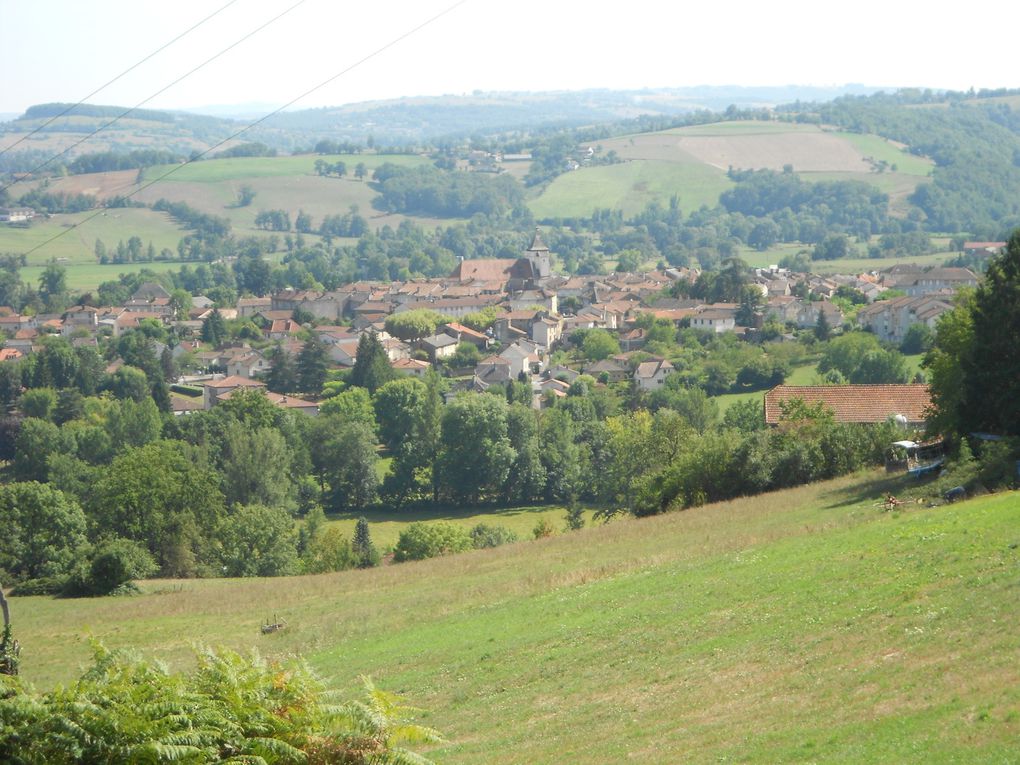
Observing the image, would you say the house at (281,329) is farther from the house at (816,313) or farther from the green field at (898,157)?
the green field at (898,157)

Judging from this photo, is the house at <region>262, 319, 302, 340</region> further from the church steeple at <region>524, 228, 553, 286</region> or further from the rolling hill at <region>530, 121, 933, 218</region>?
the rolling hill at <region>530, 121, 933, 218</region>

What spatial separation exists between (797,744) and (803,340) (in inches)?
2562

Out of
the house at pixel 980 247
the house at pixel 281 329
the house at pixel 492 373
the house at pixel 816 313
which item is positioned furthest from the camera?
the house at pixel 980 247

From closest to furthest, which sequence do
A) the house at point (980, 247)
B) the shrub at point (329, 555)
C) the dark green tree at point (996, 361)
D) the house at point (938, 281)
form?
the dark green tree at point (996, 361) → the shrub at point (329, 555) → the house at point (938, 281) → the house at point (980, 247)

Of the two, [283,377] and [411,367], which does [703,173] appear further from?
[283,377]

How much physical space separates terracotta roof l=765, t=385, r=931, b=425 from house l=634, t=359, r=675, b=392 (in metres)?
33.3

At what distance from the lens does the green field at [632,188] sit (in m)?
181

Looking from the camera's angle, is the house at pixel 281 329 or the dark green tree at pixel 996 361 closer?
the dark green tree at pixel 996 361

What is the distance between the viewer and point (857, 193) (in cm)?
16938

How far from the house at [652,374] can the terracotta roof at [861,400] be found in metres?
33.3

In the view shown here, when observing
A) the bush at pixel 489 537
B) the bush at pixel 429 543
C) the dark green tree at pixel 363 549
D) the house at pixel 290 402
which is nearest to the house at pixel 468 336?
the house at pixel 290 402

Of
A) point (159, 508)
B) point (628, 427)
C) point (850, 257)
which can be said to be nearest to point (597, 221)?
point (850, 257)

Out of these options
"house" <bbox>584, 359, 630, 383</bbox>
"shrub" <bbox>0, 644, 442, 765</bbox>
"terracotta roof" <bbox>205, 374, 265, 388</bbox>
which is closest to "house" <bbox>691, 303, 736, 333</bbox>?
"house" <bbox>584, 359, 630, 383</bbox>

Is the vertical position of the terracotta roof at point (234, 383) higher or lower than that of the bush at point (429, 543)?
lower
